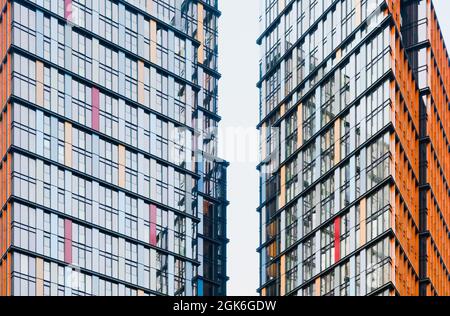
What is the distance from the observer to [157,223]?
144m

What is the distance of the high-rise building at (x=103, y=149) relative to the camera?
130 meters

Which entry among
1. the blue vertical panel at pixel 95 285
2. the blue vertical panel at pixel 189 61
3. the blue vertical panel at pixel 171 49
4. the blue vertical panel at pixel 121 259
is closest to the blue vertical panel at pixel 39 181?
the blue vertical panel at pixel 95 285

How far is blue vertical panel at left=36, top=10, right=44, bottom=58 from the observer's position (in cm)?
13425

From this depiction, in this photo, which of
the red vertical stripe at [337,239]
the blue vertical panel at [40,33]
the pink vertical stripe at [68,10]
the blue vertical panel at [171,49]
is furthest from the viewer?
the blue vertical panel at [171,49]

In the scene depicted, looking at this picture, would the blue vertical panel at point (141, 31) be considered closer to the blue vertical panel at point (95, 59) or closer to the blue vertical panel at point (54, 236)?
the blue vertical panel at point (95, 59)

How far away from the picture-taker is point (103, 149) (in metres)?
140

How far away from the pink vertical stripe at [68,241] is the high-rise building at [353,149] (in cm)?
1813

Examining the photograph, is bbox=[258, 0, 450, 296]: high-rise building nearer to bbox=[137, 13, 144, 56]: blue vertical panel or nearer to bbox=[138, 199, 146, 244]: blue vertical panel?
bbox=[138, 199, 146, 244]: blue vertical panel

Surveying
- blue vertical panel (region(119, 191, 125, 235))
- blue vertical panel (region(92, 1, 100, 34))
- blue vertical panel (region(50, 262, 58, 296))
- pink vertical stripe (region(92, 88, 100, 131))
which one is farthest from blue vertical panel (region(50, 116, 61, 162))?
blue vertical panel (region(92, 1, 100, 34))

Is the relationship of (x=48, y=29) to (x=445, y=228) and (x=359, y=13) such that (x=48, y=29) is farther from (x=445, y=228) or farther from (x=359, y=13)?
(x=445, y=228)

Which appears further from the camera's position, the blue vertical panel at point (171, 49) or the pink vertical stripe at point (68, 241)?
the blue vertical panel at point (171, 49)

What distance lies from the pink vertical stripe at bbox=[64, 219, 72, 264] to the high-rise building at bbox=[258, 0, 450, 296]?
18.1 metres

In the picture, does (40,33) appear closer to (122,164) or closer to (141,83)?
(141,83)

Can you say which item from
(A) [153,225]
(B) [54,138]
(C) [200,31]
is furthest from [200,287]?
(B) [54,138]
